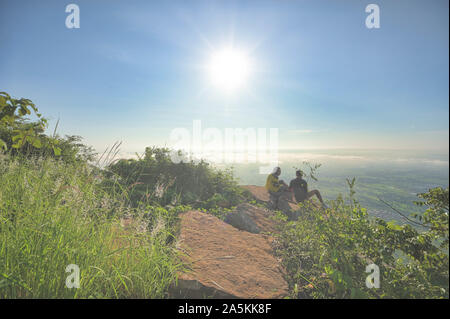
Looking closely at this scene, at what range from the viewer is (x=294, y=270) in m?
3.00

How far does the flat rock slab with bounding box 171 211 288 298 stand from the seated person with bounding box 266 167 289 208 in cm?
514

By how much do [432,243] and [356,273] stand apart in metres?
0.70

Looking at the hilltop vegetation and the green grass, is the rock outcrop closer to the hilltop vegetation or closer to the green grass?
the hilltop vegetation

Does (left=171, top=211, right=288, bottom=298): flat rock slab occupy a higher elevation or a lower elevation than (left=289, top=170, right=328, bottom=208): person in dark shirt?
lower

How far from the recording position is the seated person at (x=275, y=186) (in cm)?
883

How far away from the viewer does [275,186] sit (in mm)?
8859

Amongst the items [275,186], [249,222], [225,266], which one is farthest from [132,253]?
[275,186]

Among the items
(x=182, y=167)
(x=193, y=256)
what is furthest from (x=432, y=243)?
(x=182, y=167)

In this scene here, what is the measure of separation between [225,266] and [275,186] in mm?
6521

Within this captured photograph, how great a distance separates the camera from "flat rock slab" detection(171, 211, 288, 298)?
2.26 m

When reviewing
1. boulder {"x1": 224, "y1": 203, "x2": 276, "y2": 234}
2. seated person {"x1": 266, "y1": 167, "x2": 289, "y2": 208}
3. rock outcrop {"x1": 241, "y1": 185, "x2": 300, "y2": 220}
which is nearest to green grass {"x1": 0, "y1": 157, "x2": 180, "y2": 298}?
boulder {"x1": 224, "y1": 203, "x2": 276, "y2": 234}

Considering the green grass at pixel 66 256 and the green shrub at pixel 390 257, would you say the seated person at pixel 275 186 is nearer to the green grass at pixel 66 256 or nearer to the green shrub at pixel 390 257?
the green shrub at pixel 390 257

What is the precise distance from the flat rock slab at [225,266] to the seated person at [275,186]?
5.14 m
